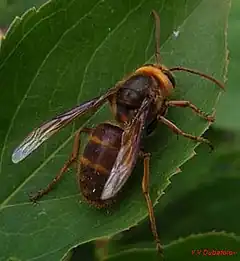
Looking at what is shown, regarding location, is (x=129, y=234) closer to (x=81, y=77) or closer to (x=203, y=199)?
(x=203, y=199)

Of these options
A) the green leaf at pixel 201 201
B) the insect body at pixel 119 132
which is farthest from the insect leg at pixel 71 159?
the green leaf at pixel 201 201

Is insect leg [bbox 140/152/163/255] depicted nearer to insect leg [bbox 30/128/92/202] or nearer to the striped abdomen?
the striped abdomen

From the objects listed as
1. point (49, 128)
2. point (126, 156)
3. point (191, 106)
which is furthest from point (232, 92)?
point (49, 128)

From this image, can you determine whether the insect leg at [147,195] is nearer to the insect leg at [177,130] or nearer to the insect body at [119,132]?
the insect body at [119,132]

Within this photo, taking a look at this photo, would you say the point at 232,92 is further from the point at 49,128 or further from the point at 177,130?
the point at 49,128

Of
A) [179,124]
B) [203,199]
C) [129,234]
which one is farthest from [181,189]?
[179,124]

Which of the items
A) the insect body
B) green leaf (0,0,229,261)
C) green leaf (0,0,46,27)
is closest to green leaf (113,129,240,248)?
the insect body
